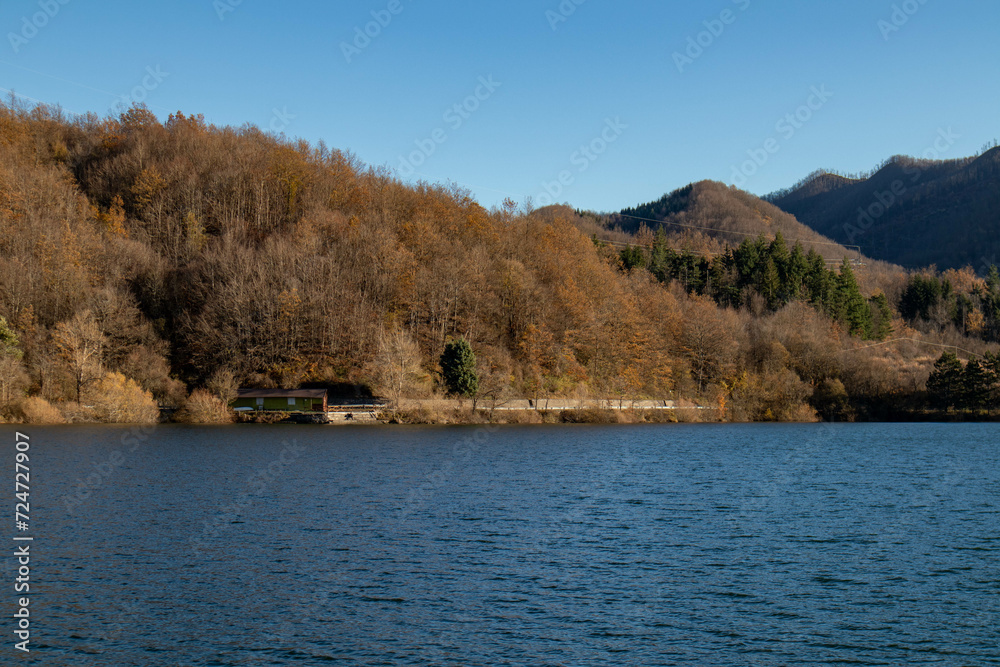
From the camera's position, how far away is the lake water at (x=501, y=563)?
50.1 ft

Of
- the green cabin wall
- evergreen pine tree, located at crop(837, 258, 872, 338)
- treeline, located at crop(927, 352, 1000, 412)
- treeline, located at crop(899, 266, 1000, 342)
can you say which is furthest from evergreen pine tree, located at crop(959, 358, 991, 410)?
the green cabin wall

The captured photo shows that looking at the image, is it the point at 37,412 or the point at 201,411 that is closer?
the point at 37,412

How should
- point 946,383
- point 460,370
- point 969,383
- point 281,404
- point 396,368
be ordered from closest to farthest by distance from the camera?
point 396,368 < point 281,404 < point 460,370 < point 969,383 < point 946,383

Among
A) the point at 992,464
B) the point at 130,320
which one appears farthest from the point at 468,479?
the point at 130,320

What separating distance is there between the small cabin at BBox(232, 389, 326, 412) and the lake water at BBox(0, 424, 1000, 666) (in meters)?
30.7

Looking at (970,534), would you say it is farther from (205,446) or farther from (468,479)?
(205,446)

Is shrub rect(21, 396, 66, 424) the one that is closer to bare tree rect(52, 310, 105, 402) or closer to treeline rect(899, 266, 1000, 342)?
bare tree rect(52, 310, 105, 402)

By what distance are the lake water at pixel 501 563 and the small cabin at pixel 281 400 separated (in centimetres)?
3070

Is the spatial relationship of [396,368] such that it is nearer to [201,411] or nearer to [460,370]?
[460,370]

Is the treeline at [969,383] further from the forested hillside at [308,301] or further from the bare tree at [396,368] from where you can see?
the bare tree at [396,368]

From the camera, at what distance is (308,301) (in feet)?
271

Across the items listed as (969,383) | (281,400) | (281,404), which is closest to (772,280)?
(969,383)

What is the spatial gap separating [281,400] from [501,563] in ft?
190

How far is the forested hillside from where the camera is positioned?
239 ft
